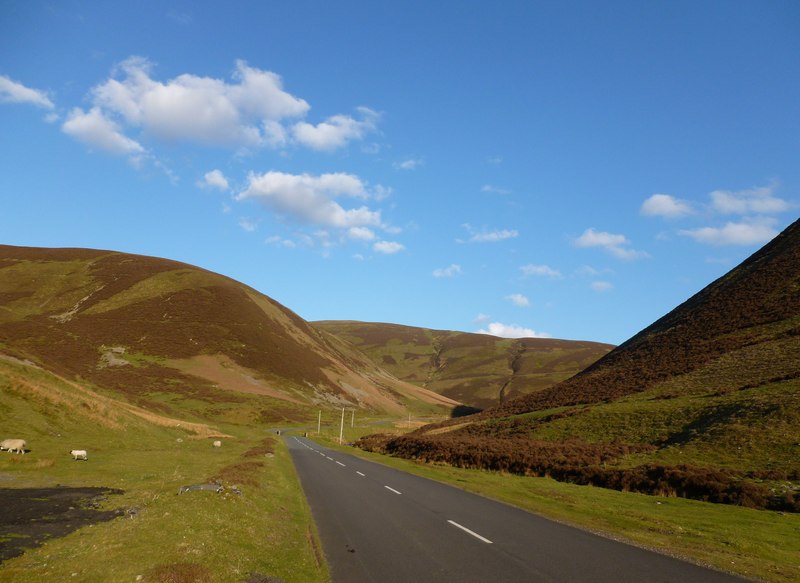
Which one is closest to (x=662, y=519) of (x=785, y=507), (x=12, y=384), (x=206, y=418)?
(x=785, y=507)

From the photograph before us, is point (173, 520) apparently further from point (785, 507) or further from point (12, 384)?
point (12, 384)

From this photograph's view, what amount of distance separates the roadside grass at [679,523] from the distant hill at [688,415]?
9.91 feet

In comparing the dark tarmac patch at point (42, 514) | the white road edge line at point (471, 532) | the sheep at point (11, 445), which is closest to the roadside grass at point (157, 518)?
the dark tarmac patch at point (42, 514)

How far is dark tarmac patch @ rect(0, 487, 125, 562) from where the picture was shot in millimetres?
9789

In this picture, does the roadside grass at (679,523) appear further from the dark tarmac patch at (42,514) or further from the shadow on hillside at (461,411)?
the shadow on hillside at (461,411)

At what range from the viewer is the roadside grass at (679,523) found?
39.2 feet

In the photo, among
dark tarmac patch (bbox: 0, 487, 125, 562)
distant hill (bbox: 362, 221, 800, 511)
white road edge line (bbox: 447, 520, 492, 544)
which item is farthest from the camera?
distant hill (bbox: 362, 221, 800, 511)

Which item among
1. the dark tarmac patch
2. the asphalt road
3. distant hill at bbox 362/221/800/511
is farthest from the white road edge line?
distant hill at bbox 362/221/800/511

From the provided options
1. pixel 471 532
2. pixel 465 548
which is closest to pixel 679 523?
pixel 471 532

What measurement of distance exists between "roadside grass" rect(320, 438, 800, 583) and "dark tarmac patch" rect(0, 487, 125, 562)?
45.5 feet

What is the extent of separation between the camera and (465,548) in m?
11.4

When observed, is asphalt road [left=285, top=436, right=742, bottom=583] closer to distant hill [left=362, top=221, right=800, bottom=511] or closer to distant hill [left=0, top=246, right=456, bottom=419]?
distant hill [left=362, top=221, right=800, bottom=511]

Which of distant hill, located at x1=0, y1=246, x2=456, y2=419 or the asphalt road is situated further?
distant hill, located at x1=0, y1=246, x2=456, y2=419

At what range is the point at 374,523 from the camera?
14.2 meters
